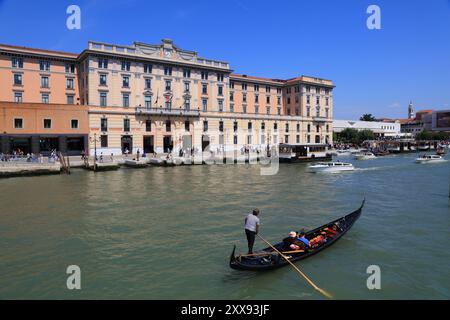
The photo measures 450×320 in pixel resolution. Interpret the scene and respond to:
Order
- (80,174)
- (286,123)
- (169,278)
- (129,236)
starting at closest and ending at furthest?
(169,278) < (129,236) < (80,174) < (286,123)

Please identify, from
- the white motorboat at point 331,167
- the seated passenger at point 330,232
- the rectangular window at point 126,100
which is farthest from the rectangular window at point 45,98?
the seated passenger at point 330,232

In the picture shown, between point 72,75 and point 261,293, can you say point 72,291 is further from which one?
point 72,75

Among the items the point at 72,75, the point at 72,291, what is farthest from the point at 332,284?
the point at 72,75

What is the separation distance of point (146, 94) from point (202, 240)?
4360cm

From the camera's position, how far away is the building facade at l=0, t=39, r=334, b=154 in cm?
4859

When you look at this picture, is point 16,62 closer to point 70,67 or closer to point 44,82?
point 44,82

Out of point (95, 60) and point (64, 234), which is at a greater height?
point (95, 60)

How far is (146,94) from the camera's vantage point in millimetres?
53719

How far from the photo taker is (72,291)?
9.78 m

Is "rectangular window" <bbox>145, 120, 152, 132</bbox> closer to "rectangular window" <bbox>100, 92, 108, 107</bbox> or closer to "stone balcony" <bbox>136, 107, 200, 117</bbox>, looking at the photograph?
"stone balcony" <bbox>136, 107, 200, 117</bbox>

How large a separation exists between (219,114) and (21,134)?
31.8 meters

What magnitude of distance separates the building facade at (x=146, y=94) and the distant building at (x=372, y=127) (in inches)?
1410

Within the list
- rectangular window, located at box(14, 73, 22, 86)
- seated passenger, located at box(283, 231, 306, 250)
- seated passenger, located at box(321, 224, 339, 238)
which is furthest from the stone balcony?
seated passenger, located at box(283, 231, 306, 250)

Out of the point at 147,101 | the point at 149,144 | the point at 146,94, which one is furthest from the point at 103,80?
the point at 149,144
